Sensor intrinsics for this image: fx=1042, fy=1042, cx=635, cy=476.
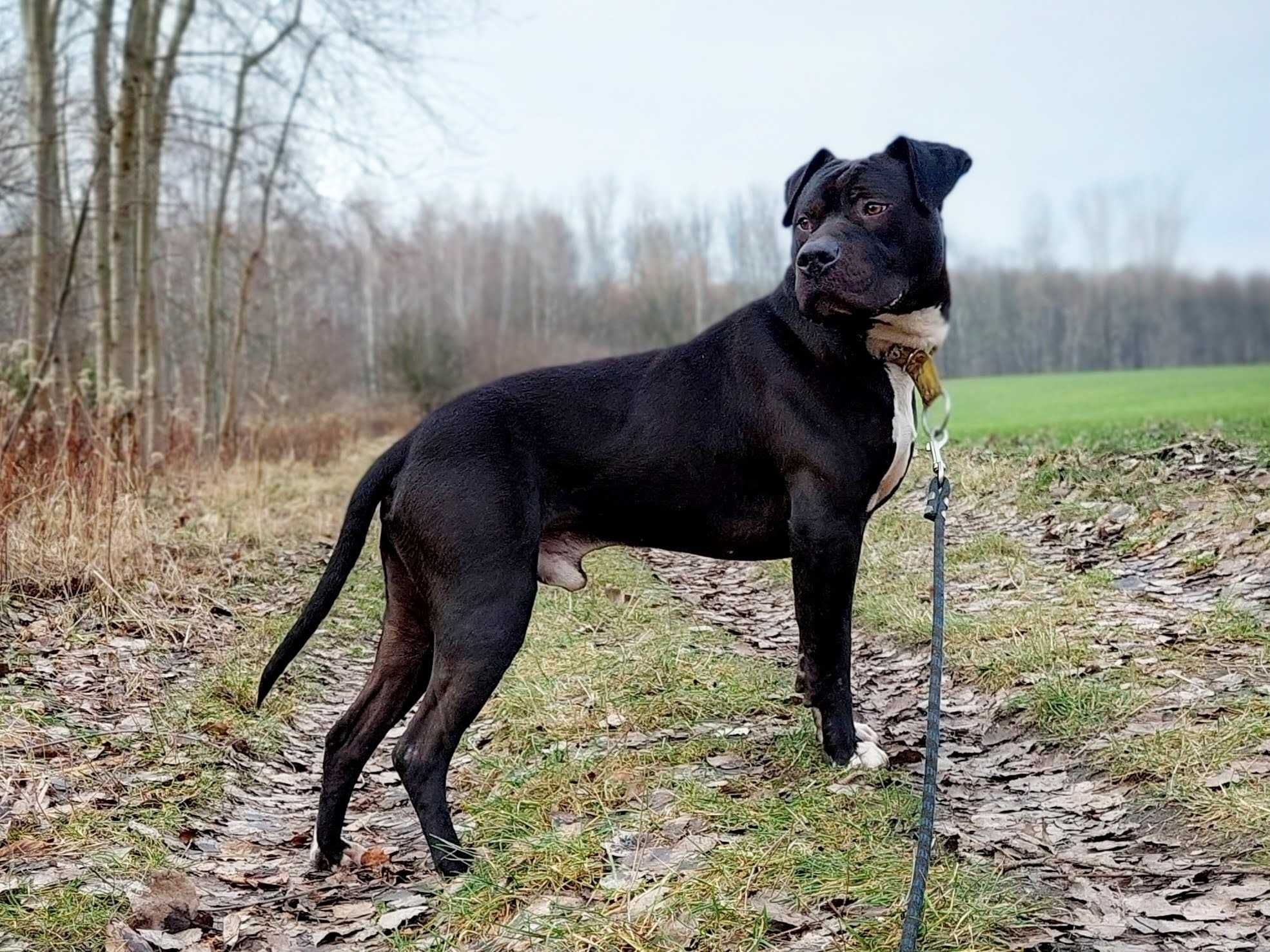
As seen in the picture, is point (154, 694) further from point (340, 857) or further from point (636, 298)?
point (636, 298)

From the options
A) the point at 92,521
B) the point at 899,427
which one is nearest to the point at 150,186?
the point at 92,521

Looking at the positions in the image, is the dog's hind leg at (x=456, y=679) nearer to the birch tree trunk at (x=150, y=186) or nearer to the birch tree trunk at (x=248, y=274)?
the birch tree trunk at (x=150, y=186)

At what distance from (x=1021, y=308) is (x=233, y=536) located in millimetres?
52930

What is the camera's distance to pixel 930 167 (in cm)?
340

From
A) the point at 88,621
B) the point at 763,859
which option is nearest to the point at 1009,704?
the point at 763,859

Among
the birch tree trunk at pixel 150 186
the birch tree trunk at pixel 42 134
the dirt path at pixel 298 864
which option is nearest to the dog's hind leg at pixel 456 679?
the dirt path at pixel 298 864

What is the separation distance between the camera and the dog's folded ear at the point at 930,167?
3.38m

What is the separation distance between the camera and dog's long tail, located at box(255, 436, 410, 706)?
3.06 metres

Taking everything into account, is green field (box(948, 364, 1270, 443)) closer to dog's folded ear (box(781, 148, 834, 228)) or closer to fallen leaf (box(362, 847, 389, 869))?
dog's folded ear (box(781, 148, 834, 228))

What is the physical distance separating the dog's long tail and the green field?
6.78 m

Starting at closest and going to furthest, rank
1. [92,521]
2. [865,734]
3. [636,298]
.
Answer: [865,734], [92,521], [636,298]

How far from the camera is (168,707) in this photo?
442 centimetres

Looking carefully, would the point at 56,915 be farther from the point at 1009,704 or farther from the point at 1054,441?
the point at 1054,441

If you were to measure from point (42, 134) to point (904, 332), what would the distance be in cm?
960
